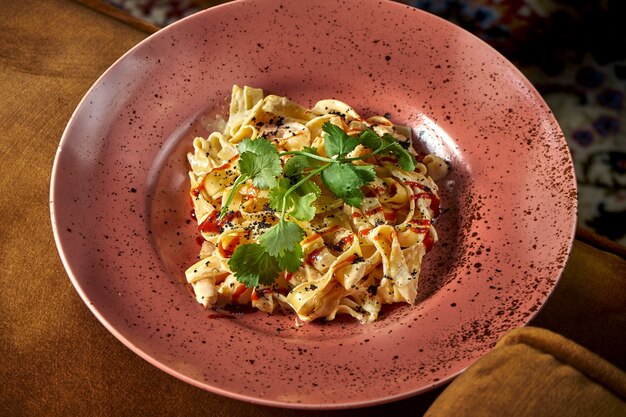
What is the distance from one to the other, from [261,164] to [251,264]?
0.25 m

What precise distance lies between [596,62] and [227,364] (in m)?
1.99

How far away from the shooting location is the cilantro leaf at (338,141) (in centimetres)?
167

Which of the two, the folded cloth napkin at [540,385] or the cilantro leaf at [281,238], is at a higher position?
the folded cloth napkin at [540,385]

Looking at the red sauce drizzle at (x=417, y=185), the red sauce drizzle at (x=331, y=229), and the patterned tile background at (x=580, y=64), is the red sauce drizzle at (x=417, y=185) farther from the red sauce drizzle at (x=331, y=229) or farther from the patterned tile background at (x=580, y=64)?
the patterned tile background at (x=580, y=64)

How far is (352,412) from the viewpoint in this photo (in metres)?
1.46

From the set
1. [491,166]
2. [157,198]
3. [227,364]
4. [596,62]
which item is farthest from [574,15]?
[227,364]

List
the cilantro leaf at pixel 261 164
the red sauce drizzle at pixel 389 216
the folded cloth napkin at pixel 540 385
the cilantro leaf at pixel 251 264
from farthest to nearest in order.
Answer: the red sauce drizzle at pixel 389 216, the cilantro leaf at pixel 261 164, the cilantro leaf at pixel 251 264, the folded cloth napkin at pixel 540 385

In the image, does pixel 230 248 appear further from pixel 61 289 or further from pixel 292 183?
pixel 61 289

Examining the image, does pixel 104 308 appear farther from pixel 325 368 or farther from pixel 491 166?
pixel 491 166

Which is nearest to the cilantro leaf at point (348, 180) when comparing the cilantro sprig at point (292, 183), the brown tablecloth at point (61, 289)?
the cilantro sprig at point (292, 183)

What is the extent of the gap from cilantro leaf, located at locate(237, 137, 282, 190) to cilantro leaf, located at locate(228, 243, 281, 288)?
0.17 m

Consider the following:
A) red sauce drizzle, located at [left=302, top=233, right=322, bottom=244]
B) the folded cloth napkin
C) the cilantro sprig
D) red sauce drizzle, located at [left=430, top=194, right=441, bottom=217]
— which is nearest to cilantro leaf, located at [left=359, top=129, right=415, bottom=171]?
the cilantro sprig

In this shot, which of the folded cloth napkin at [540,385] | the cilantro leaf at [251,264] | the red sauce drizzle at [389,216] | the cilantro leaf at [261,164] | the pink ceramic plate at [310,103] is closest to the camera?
the folded cloth napkin at [540,385]

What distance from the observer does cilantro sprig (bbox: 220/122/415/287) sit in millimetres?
1549
